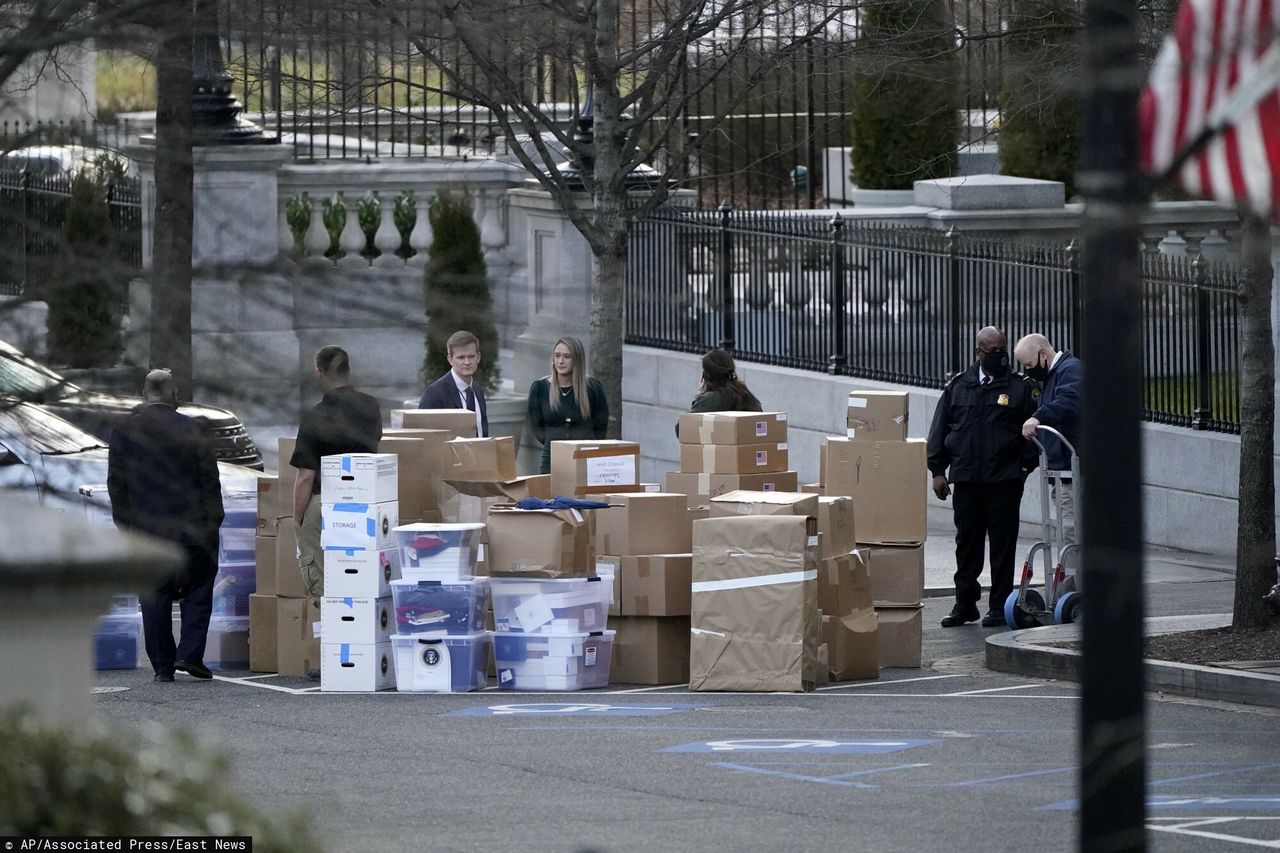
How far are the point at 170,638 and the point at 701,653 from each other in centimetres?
303

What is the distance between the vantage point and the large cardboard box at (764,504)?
11469 mm

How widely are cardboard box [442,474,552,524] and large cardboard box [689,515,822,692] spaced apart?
4.57 feet

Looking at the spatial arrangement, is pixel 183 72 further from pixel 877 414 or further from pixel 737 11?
pixel 737 11

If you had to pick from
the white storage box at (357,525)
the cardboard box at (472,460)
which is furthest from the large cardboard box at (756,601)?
the white storage box at (357,525)

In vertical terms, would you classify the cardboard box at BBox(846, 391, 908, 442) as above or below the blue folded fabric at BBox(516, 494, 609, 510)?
above

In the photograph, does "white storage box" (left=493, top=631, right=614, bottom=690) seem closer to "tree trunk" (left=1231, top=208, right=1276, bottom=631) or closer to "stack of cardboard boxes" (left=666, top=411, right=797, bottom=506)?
"stack of cardboard boxes" (left=666, top=411, right=797, bottom=506)

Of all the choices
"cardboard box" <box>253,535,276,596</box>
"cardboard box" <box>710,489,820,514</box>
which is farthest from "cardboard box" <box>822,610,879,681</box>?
"cardboard box" <box>253,535,276,596</box>

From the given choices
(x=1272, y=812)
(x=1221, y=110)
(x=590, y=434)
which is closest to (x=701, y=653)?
(x=590, y=434)

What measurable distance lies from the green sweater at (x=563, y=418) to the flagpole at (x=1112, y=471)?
964cm

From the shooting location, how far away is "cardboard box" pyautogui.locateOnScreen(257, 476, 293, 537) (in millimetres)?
12258

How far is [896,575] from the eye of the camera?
12680mm

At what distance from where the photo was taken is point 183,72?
549 centimetres

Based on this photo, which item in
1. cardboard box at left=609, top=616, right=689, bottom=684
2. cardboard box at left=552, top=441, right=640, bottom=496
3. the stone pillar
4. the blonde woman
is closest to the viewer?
the stone pillar

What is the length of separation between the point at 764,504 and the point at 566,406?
9.33 ft
